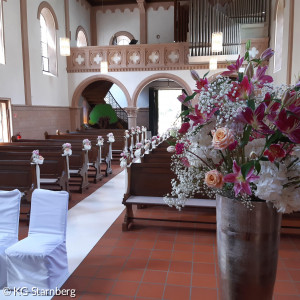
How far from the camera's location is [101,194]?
6.65 meters

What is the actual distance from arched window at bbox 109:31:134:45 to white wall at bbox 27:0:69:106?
3462mm

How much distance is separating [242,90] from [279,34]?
10.9m

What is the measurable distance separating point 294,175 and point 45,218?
2.69 m

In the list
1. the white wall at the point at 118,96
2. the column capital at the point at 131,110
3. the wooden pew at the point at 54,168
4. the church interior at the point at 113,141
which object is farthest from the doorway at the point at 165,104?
the wooden pew at the point at 54,168

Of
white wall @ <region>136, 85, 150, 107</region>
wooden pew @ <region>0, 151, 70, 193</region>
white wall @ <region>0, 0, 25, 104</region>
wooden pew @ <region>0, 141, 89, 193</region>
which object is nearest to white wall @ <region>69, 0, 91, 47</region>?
white wall @ <region>0, 0, 25, 104</region>

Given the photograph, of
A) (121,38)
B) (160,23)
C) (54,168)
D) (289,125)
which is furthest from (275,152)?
(121,38)

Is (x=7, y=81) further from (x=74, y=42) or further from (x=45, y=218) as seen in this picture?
(x=45, y=218)

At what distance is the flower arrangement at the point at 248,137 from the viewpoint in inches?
49.1

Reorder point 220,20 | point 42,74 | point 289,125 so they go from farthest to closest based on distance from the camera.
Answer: point 220,20, point 42,74, point 289,125

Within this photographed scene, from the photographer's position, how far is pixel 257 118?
4.12 ft

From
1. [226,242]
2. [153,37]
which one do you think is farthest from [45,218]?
[153,37]

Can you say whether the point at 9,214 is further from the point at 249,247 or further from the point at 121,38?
the point at 121,38

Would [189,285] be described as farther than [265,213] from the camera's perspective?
Yes

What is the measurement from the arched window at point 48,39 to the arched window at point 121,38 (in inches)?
165
